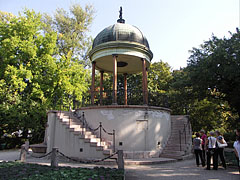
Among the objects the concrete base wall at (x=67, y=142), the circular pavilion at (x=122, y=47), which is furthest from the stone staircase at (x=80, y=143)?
the circular pavilion at (x=122, y=47)

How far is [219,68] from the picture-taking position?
16844mm

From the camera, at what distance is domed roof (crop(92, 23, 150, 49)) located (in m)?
13.3

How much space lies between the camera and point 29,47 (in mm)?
18156

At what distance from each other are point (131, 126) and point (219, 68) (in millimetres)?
10597

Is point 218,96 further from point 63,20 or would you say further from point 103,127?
point 63,20

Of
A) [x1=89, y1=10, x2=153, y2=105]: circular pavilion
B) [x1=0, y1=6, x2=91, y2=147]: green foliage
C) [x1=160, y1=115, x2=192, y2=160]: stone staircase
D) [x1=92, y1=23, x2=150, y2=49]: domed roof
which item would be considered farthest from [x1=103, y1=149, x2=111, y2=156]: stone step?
[x1=0, y1=6, x2=91, y2=147]: green foliage

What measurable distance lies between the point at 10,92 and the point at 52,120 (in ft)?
28.0

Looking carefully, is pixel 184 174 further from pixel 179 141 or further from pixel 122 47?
pixel 122 47

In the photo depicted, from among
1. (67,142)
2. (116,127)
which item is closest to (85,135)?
(67,142)

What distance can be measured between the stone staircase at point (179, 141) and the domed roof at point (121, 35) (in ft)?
21.4

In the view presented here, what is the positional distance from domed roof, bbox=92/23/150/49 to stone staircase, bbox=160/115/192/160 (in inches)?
257

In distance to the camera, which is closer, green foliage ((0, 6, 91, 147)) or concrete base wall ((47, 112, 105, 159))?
concrete base wall ((47, 112, 105, 159))

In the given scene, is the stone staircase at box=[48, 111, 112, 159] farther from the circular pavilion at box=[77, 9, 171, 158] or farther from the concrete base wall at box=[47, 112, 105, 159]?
the circular pavilion at box=[77, 9, 171, 158]

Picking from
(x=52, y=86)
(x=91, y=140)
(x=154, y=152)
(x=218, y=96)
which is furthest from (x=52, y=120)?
(x=218, y=96)
